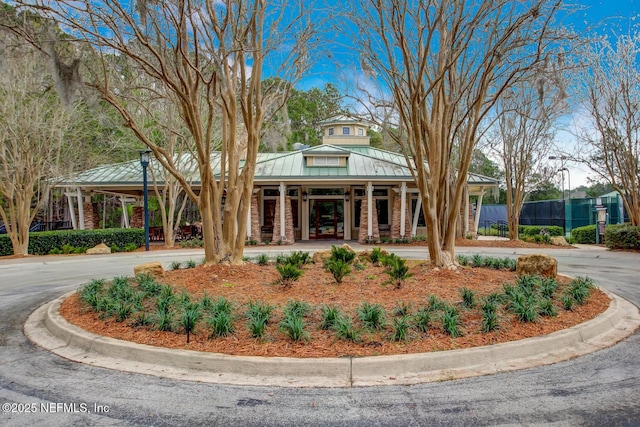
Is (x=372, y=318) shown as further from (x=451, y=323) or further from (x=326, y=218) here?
(x=326, y=218)

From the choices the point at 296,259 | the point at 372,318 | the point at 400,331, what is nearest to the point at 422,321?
the point at 400,331

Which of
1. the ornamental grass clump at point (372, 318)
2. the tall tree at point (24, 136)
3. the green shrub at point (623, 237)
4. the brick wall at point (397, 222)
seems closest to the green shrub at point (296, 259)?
the ornamental grass clump at point (372, 318)

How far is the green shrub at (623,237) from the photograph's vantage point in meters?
15.3

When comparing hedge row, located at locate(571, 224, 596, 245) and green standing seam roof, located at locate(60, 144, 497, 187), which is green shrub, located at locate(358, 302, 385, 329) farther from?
hedge row, located at locate(571, 224, 596, 245)

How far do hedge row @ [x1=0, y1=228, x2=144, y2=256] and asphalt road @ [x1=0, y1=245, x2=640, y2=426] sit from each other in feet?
45.7

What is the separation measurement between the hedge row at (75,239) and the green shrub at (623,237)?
19.2 metres

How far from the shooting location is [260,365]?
12.4 feet

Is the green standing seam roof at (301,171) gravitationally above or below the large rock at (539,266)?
above

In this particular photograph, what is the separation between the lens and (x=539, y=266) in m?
7.55

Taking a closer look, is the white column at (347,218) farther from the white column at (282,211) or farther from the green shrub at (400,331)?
the green shrub at (400,331)

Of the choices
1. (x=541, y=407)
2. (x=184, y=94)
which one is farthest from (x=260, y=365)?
(x=184, y=94)

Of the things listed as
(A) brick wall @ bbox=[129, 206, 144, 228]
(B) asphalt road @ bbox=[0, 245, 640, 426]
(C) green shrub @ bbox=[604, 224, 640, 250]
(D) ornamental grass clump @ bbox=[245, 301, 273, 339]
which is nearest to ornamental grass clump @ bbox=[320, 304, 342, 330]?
(D) ornamental grass clump @ bbox=[245, 301, 273, 339]

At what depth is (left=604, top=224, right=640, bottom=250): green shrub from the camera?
1525cm

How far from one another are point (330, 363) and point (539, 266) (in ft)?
18.0
